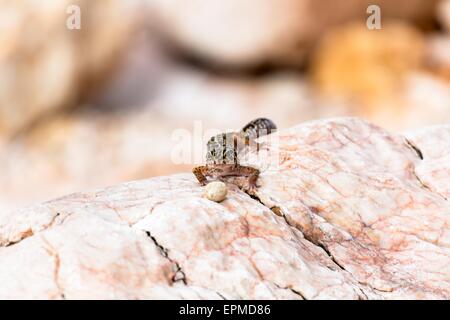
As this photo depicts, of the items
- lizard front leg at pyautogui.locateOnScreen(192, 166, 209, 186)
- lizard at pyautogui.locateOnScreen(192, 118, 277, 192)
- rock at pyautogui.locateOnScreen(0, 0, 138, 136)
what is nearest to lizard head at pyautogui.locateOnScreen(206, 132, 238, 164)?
lizard at pyautogui.locateOnScreen(192, 118, 277, 192)

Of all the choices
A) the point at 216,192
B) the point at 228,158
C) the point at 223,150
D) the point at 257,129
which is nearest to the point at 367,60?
the point at 257,129

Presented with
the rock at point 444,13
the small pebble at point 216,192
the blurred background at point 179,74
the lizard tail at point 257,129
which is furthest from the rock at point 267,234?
the rock at point 444,13

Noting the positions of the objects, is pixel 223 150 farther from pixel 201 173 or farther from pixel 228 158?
pixel 201 173

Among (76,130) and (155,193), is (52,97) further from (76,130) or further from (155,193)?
(155,193)

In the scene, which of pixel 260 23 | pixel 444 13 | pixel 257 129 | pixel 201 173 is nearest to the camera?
pixel 201 173

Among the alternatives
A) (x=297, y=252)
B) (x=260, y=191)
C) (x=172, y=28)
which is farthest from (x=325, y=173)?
(x=172, y=28)

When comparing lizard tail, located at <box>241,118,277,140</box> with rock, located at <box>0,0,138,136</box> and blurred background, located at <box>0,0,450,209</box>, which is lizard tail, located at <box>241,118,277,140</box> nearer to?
blurred background, located at <box>0,0,450,209</box>
